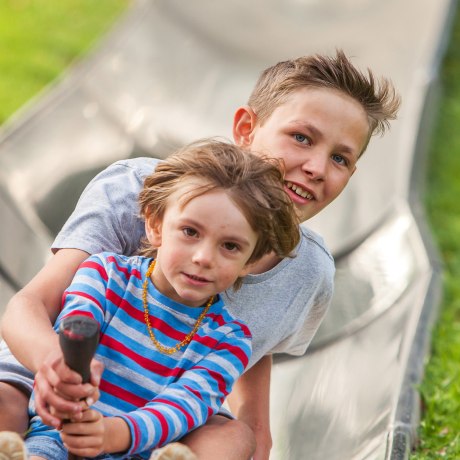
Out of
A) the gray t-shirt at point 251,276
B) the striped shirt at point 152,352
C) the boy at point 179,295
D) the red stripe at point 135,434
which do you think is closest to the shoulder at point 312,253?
the gray t-shirt at point 251,276

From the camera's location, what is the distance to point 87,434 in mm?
2105

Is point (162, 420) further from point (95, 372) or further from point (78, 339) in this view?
point (78, 339)

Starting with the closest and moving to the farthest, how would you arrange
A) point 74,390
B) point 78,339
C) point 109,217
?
point 78,339, point 74,390, point 109,217

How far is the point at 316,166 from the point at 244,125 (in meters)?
0.30

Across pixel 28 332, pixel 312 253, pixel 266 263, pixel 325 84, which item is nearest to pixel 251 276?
pixel 266 263

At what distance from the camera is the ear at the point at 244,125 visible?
2814 millimetres

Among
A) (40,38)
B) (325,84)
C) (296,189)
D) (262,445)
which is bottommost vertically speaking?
(262,445)

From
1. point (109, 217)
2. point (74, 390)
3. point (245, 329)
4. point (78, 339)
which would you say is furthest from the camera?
point (109, 217)

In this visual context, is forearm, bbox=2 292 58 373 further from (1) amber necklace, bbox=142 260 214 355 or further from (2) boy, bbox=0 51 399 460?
(1) amber necklace, bbox=142 260 214 355

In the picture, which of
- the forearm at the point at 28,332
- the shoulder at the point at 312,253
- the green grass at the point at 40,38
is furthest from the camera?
the green grass at the point at 40,38

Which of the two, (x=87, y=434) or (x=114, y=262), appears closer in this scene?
(x=87, y=434)

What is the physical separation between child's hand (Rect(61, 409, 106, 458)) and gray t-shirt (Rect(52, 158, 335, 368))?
22.2 inches

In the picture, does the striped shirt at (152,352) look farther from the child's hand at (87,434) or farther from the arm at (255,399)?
the arm at (255,399)

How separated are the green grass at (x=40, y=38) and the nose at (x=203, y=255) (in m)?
4.91
